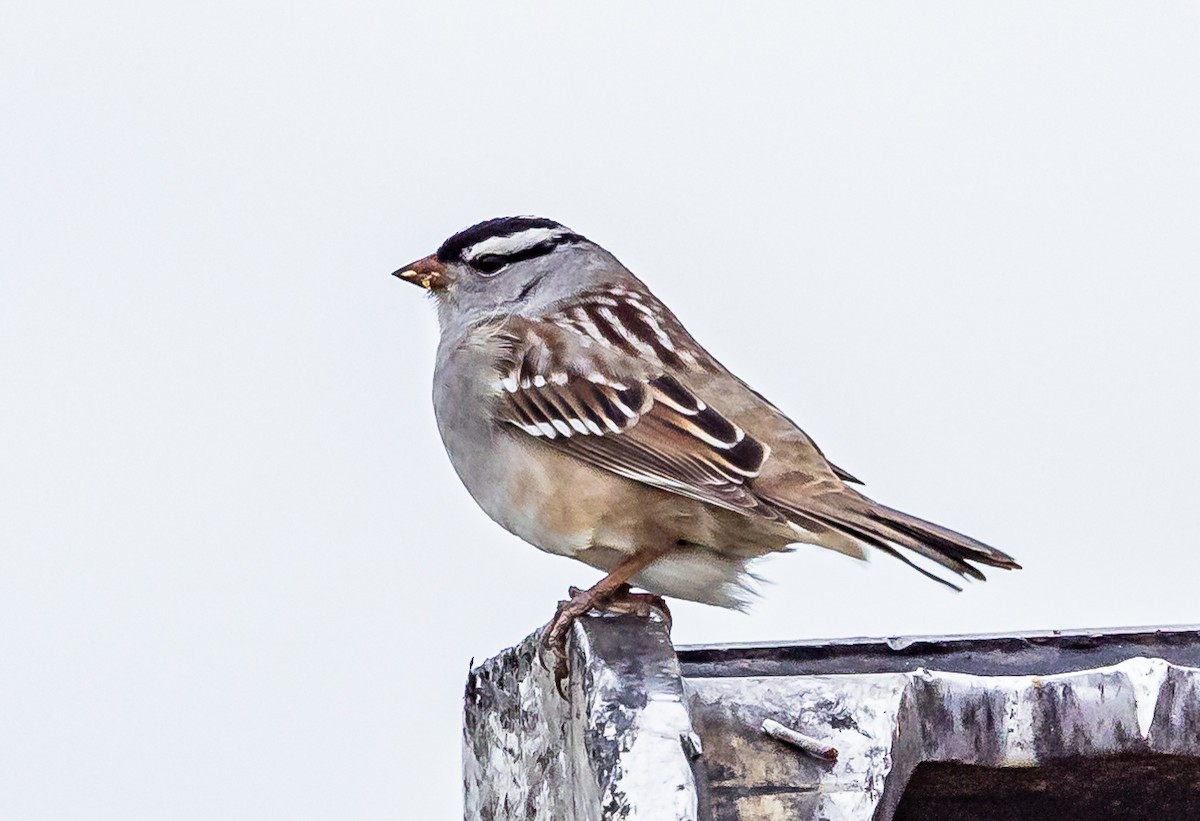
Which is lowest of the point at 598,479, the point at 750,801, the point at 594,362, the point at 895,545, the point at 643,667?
the point at 750,801

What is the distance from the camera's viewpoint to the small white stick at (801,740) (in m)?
2.73

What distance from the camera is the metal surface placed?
103 inches

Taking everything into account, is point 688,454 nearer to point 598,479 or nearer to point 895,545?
point 598,479

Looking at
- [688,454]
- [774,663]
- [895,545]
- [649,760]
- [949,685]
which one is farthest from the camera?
[688,454]

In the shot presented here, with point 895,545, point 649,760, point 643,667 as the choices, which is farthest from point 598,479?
point 649,760

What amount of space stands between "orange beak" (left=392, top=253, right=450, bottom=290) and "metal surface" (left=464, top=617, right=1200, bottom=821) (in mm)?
2212

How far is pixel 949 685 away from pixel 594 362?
73.1 inches

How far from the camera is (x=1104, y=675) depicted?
2969mm

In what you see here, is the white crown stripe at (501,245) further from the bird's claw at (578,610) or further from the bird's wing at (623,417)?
the bird's claw at (578,610)

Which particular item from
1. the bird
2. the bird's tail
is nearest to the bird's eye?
the bird

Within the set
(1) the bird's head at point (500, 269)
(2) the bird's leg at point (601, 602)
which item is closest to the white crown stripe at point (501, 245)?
(1) the bird's head at point (500, 269)

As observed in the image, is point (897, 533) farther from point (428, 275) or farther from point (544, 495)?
point (428, 275)

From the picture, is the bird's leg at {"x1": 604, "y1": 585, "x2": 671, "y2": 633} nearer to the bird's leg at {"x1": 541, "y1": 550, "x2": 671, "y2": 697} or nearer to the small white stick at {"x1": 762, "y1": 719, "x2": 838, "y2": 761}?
the bird's leg at {"x1": 541, "y1": 550, "x2": 671, "y2": 697}

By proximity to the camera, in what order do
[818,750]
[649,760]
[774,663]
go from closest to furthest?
[649,760] < [818,750] < [774,663]
